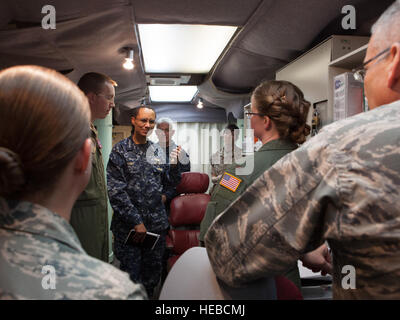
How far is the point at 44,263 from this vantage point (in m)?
0.46

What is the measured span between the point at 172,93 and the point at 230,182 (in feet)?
12.8

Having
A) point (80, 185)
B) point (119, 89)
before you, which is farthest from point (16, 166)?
point (119, 89)

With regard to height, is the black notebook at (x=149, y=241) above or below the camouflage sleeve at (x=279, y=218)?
below

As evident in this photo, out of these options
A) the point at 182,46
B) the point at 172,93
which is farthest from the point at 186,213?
the point at 172,93

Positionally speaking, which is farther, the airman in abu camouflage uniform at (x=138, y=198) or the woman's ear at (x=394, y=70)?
the airman in abu camouflage uniform at (x=138, y=198)

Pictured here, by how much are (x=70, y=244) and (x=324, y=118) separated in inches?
71.3

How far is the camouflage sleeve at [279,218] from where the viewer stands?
1.84 ft

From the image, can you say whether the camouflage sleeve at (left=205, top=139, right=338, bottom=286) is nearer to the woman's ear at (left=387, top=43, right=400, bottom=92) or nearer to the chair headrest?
the woman's ear at (left=387, top=43, right=400, bottom=92)

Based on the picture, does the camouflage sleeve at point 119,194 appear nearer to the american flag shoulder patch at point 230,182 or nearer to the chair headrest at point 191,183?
the chair headrest at point 191,183

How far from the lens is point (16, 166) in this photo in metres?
0.49

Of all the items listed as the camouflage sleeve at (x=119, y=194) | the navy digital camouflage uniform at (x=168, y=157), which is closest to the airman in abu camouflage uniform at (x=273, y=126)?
the camouflage sleeve at (x=119, y=194)

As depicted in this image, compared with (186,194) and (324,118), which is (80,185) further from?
(186,194)

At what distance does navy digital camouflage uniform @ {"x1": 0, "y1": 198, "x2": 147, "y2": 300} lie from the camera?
0.45 metres

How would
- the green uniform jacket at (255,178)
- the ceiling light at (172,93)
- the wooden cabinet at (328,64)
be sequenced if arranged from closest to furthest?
the green uniform jacket at (255,178), the wooden cabinet at (328,64), the ceiling light at (172,93)
